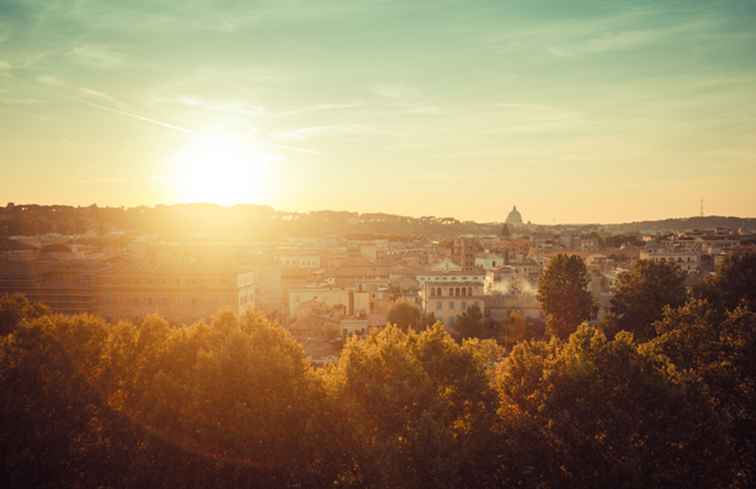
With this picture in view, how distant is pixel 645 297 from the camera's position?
2698cm

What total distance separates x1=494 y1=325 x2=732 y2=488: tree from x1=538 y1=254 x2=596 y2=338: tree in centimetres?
1981

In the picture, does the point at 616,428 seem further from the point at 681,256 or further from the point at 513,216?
the point at 513,216

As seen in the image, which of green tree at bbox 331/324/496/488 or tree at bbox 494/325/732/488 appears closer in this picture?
green tree at bbox 331/324/496/488

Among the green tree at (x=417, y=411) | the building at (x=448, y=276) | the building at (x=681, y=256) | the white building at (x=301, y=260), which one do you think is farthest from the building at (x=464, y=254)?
the green tree at (x=417, y=411)

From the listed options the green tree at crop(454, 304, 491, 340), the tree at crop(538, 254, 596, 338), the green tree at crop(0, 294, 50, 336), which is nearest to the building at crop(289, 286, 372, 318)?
the green tree at crop(454, 304, 491, 340)

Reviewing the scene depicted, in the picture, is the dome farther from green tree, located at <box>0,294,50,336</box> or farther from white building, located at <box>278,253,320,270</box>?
green tree, located at <box>0,294,50,336</box>

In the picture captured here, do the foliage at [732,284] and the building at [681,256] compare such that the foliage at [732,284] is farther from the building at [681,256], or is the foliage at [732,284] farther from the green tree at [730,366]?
the building at [681,256]

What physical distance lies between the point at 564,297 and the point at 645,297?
4046mm

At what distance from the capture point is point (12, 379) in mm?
9711

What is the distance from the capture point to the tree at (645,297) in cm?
2648

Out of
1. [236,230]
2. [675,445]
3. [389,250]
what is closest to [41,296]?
[675,445]

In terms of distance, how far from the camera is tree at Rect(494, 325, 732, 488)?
951 centimetres

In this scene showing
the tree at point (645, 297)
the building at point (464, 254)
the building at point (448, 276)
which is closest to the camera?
the tree at point (645, 297)

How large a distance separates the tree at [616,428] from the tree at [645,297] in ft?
53.5
